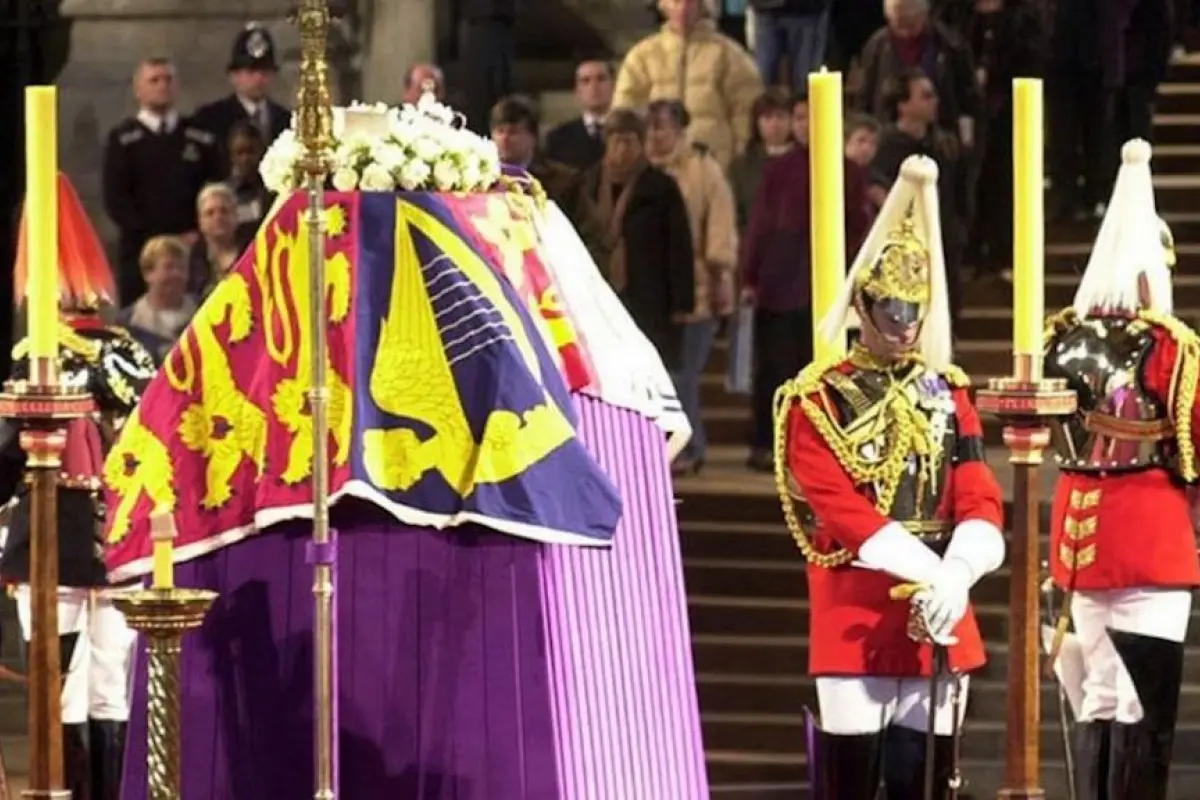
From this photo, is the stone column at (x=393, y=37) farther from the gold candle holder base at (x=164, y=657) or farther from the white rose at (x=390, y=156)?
the gold candle holder base at (x=164, y=657)

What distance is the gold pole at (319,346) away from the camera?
677 centimetres

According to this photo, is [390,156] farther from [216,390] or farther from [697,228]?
[697,228]

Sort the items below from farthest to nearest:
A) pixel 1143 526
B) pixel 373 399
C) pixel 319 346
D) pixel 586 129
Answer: pixel 586 129
pixel 1143 526
pixel 373 399
pixel 319 346

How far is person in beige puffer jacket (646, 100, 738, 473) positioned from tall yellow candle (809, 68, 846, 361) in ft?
15.5

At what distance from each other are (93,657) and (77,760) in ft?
0.91

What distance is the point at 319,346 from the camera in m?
6.79

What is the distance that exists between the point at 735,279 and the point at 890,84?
90 centimetres

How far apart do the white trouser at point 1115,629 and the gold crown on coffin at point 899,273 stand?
1470mm

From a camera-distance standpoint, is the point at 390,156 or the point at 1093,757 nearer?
the point at 390,156

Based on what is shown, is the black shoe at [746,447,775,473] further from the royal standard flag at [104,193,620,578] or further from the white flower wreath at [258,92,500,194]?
the white flower wreath at [258,92,500,194]

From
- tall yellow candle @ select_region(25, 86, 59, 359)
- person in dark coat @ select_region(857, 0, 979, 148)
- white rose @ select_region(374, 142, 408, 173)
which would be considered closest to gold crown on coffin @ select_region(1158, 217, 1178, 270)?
white rose @ select_region(374, 142, 408, 173)

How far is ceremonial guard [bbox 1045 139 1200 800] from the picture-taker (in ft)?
31.2

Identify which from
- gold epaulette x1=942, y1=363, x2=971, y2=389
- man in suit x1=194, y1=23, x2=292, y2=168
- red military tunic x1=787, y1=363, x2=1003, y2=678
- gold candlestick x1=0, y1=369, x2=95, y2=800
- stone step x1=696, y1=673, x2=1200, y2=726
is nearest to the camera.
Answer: gold candlestick x1=0, y1=369, x2=95, y2=800

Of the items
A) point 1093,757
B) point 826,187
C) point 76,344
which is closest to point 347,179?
point 826,187
